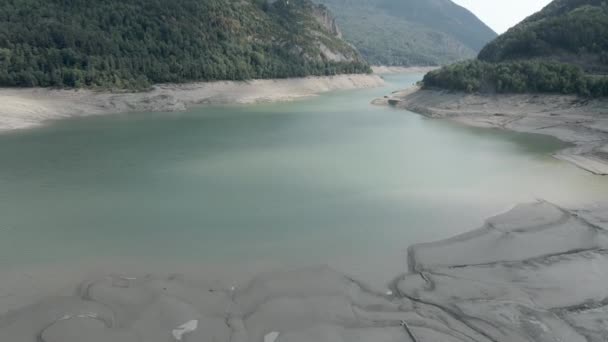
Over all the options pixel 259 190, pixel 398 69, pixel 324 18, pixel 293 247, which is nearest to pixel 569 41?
pixel 259 190

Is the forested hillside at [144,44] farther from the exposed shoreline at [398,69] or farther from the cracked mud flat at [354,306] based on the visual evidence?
the exposed shoreline at [398,69]

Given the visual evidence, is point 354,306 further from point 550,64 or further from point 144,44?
point 144,44

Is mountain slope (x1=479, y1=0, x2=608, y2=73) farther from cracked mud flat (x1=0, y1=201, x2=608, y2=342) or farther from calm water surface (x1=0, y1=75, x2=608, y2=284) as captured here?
cracked mud flat (x1=0, y1=201, x2=608, y2=342)

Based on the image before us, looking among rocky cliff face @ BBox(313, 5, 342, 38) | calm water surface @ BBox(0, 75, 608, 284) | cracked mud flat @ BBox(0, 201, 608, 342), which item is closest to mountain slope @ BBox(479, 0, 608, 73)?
calm water surface @ BBox(0, 75, 608, 284)

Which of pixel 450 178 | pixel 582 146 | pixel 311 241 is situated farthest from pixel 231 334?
pixel 582 146

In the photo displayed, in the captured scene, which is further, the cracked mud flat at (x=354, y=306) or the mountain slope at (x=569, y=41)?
the mountain slope at (x=569, y=41)

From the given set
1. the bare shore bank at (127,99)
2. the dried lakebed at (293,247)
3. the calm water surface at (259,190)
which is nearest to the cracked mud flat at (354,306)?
the dried lakebed at (293,247)
